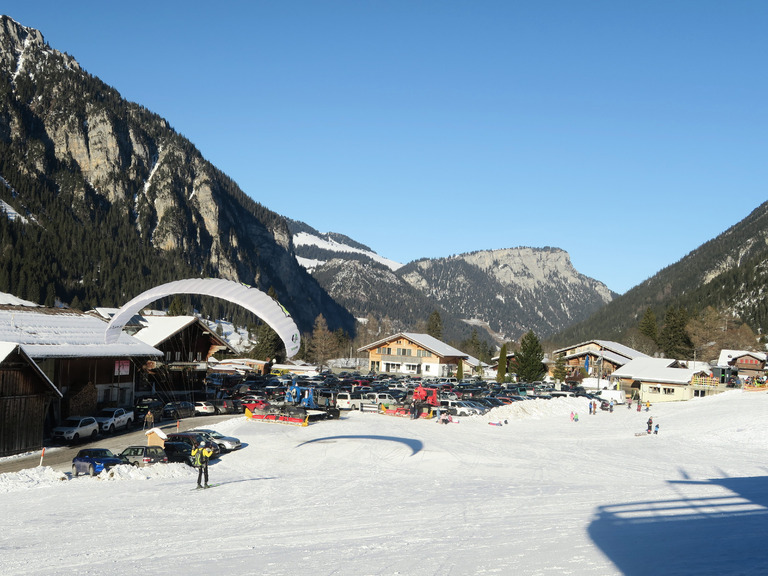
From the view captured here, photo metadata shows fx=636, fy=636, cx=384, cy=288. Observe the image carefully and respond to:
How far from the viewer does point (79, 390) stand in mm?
37094

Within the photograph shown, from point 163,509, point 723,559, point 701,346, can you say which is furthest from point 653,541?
point 701,346

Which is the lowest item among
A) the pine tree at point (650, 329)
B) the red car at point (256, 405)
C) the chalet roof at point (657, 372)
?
A: the red car at point (256, 405)

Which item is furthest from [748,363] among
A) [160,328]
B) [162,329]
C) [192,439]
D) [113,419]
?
[192,439]

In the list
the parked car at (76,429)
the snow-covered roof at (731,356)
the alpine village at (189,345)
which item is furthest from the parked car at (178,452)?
the snow-covered roof at (731,356)

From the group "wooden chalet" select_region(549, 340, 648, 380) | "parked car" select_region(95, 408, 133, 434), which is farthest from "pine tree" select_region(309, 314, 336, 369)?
"parked car" select_region(95, 408, 133, 434)

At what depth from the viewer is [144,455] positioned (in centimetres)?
2444

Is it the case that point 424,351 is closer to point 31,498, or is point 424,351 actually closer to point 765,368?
point 765,368

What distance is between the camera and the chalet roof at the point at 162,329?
5019 cm

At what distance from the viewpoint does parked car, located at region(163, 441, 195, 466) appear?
82.5ft

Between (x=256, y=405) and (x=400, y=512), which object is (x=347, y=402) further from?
(x=400, y=512)

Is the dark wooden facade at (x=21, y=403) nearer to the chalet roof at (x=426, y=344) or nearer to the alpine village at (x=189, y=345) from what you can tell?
the alpine village at (x=189, y=345)

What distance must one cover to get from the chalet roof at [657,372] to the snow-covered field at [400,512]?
36.4m

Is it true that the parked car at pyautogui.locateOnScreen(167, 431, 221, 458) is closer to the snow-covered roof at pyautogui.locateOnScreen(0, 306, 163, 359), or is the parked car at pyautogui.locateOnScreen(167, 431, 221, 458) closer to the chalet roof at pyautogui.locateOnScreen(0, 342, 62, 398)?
the chalet roof at pyautogui.locateOnScreen(0, 342, 62, 398)

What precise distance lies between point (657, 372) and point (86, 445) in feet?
193
